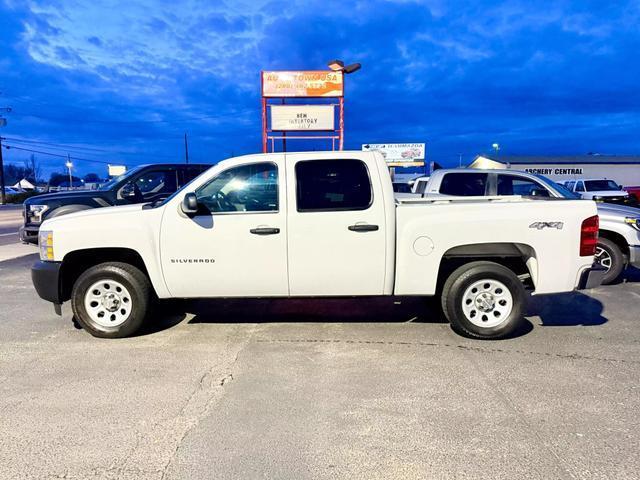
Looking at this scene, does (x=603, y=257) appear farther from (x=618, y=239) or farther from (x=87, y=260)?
(x=87, y=260)

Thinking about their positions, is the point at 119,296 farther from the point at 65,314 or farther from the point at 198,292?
the point at 65,314

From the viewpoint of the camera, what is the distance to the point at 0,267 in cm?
884

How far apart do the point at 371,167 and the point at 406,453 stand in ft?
9.29

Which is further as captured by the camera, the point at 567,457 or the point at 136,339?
the point at 136,339

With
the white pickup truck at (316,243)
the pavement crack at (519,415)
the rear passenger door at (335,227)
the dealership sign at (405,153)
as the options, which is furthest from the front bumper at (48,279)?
the dealership sign at (405,153)

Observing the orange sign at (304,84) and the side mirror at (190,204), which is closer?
the side mirror at (190,204)

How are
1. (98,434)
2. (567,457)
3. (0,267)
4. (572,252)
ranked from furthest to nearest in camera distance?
(0,267) < (572,252) < (98,434) < (567,457)

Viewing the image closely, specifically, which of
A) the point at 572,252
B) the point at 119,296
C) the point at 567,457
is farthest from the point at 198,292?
the point at 572,252

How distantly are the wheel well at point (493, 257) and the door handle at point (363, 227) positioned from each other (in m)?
0.82

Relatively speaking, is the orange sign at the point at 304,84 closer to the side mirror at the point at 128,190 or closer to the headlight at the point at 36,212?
the side mirror at the point at 128,190

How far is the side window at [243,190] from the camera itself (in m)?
4.59

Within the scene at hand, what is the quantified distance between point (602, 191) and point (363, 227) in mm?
21096

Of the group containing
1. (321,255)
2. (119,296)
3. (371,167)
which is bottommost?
(119,296)

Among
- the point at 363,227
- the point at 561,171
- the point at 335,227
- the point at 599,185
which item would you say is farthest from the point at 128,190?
the point at 561,171
